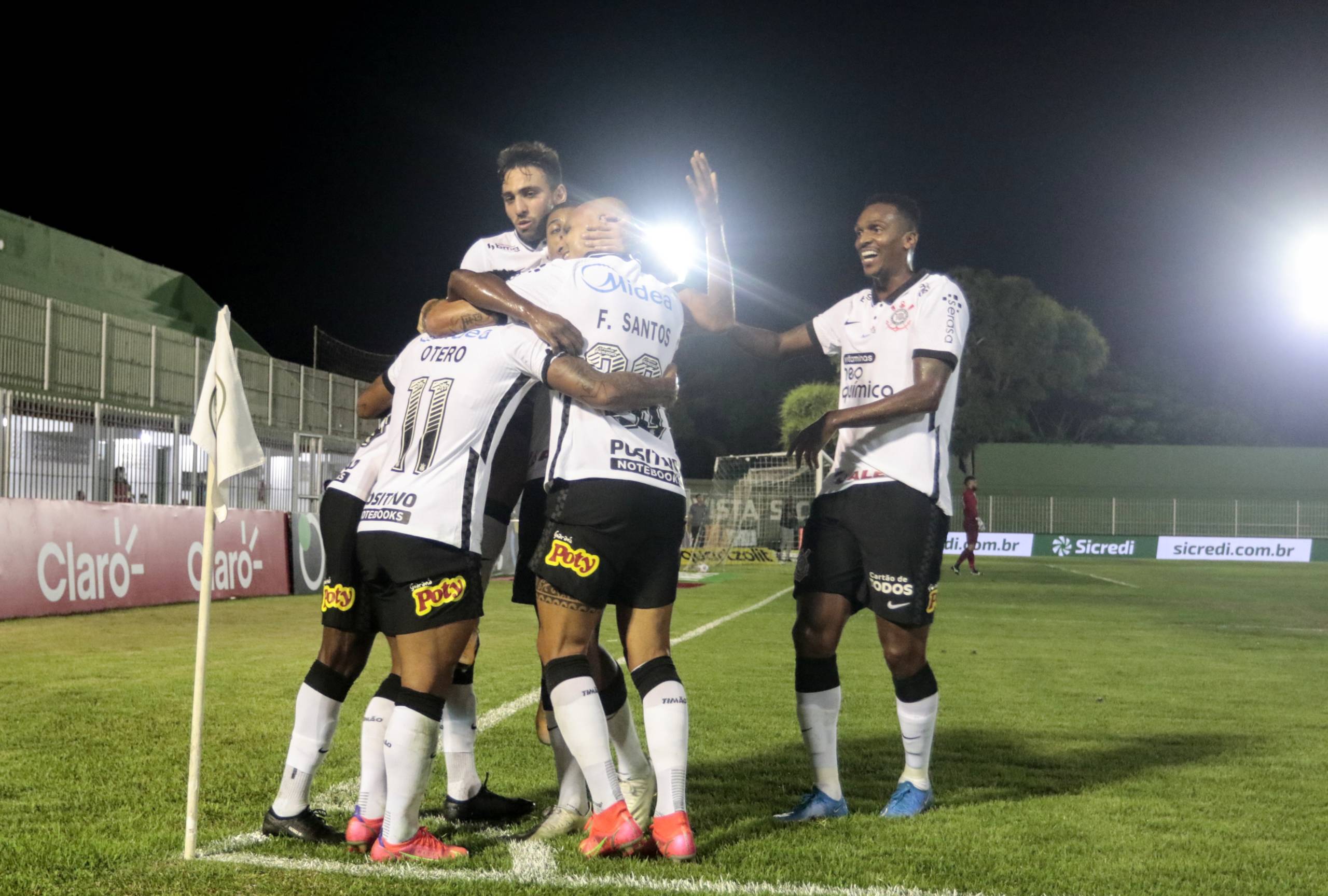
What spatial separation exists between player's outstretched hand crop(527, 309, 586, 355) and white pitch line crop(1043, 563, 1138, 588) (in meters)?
20.4

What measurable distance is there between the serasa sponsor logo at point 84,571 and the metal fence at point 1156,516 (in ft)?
114

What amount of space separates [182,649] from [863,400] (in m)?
7.26

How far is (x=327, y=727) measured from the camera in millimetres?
4129

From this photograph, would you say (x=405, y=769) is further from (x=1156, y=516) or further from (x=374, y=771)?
(x=1156, y=516)

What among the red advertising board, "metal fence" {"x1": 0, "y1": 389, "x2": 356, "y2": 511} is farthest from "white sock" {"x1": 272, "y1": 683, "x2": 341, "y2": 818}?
"metal fence" {"x1": 0, "y1": 389, "x2": 356, "y2": 511}

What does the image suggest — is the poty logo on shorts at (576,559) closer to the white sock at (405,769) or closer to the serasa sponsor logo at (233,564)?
the white sock at (405,769)

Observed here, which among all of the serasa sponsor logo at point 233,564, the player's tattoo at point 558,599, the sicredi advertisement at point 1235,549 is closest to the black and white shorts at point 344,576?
the player's tattoo at point 558,599

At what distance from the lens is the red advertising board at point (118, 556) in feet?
41.2

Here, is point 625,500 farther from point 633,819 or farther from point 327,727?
point 327,727

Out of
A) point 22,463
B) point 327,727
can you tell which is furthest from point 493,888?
point 22,463

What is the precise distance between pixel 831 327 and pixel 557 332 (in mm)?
1647

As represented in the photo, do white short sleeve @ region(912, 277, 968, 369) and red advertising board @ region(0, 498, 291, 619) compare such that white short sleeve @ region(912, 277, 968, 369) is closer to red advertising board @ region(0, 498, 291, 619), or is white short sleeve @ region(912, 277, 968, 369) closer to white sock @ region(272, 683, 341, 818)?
white sock @ region(272, 683, 341, 818)

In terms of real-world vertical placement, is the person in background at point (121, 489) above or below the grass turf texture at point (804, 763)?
above

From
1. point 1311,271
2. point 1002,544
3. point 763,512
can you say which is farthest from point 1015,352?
point 763,512
